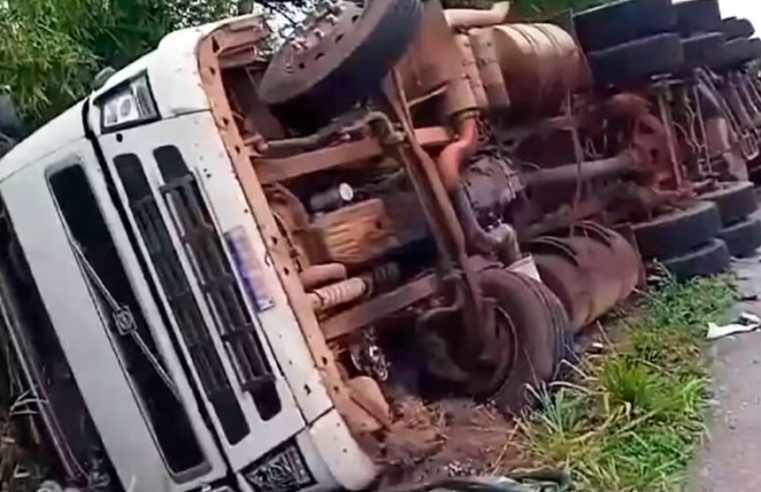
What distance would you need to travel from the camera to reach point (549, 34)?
17.9ft

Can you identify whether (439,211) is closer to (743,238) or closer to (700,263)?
(700,263)

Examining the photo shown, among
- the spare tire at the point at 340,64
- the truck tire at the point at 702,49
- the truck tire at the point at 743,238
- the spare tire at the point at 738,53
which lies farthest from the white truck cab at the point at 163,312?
the spare tire at the point at 738,53

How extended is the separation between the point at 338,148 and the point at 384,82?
0.89 ft

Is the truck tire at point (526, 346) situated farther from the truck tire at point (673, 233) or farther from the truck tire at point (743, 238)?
the truck tire at point (743, 238)

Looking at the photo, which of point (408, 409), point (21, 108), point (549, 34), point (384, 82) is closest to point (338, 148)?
point (384, 82)

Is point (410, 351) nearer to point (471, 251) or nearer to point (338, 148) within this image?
point (471, 251)

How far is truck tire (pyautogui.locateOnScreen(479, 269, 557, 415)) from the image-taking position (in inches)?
155

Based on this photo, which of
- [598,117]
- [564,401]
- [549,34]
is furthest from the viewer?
[598,117]

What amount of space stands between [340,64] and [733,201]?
377 cm

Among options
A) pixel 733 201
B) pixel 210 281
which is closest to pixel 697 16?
pixel 733 201

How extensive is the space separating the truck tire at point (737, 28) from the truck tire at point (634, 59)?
180cm

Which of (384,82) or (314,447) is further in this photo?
(384,82)

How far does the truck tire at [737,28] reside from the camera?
7673mm

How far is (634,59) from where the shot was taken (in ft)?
19.2
